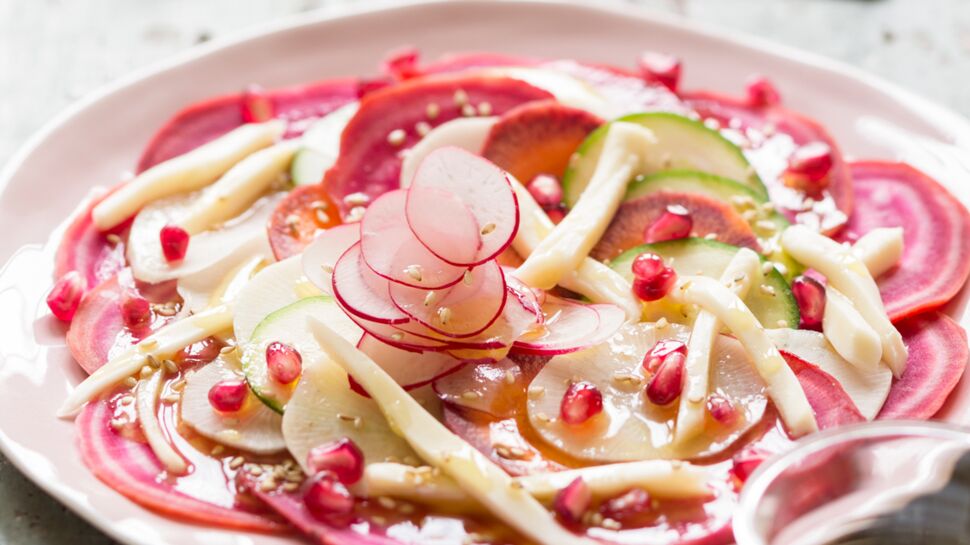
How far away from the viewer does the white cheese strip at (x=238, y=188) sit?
4.33m

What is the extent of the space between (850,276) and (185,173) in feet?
8.20

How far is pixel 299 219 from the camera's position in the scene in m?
4.26

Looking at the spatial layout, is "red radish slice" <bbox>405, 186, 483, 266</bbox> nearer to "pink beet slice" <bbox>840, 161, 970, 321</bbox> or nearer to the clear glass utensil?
the clear glass utensil

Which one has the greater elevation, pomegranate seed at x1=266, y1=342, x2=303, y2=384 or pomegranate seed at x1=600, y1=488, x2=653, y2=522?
pomegranate seed at x1=266, y1=342, x2=303, y2=384

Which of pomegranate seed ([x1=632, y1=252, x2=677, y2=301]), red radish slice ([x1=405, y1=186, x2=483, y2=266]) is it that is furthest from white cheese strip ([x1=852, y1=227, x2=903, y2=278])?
red radish slice ([x1=405, y1=186, x2=483, y2=266])

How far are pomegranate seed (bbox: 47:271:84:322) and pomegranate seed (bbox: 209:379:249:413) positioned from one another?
766 millimetres

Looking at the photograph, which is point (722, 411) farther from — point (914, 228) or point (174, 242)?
point (174, 242)

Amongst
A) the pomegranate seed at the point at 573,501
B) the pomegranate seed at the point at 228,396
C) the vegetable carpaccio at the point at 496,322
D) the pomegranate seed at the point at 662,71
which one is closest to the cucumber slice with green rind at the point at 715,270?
the vegetable carpaccio at the point at 496,322

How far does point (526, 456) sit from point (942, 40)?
3.96 m

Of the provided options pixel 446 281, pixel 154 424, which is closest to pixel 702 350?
pixel 446 281

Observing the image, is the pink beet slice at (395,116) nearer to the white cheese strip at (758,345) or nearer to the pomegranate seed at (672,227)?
the pomegranate seed at (672,227)

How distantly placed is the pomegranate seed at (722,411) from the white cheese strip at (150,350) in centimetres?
159

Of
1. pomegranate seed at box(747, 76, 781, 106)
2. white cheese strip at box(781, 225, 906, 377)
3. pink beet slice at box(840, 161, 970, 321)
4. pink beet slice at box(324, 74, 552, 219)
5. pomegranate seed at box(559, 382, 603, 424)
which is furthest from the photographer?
pomegranate seed at box(747, 76, 781, 106)

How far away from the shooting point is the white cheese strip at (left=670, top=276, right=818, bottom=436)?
348cm
